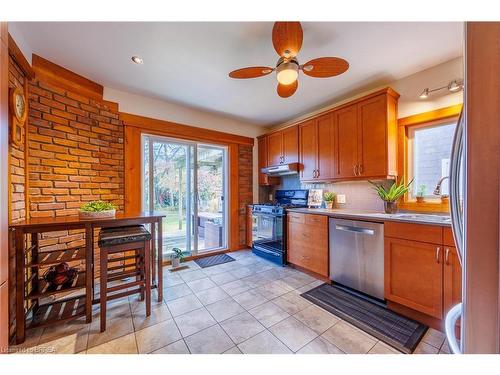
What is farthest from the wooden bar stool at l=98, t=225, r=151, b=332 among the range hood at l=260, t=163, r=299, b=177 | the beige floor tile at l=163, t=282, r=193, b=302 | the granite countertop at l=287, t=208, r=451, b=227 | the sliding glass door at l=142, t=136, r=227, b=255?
the range hood at l=260, t=163, r=299, b=177

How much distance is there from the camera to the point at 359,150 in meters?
2.46

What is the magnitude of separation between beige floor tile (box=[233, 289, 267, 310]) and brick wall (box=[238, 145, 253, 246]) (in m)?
1.64

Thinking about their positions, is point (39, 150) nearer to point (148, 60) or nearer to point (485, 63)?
point (148, 60)

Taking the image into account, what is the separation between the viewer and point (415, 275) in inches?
67.4

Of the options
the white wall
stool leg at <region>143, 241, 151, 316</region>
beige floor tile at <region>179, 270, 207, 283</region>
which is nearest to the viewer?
stool leg at <region>143, 241, 151, 316</region>

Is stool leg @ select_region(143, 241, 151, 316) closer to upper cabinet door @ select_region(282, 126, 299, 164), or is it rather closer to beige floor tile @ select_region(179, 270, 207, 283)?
beige floor tile @ select_region(179, 270, 207, 283)

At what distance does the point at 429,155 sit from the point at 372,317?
187 centimetres

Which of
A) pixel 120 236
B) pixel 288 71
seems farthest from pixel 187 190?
pixel 288 71

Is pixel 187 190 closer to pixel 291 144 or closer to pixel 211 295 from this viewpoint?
pixel 211 295

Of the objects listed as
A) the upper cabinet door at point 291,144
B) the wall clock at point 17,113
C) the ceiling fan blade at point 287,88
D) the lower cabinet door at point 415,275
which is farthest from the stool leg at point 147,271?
the upper cabinet door at point 291,144

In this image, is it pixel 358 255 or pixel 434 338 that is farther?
pixel 358 255

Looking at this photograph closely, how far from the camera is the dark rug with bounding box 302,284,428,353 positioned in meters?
1.51
